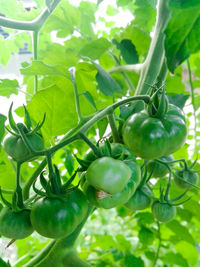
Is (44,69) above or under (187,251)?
above

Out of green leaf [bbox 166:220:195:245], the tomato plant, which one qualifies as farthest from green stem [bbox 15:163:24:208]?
green leaf [bbox 166:220:195:245]

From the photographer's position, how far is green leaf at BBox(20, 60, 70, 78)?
453 mm

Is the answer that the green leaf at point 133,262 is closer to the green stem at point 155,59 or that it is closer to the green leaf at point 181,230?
the green leaf at point 181,230

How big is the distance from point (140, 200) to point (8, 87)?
12.0 inches

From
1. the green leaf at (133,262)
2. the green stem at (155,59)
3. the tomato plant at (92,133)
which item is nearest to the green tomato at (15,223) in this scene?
the tomato plant at (92,133)

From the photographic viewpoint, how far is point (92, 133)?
683mm

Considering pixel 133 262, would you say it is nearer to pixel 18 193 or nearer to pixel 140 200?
pixel 140 200

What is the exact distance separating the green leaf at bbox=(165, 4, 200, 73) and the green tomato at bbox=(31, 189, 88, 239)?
17 centimetres

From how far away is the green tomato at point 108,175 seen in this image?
0.28 meters

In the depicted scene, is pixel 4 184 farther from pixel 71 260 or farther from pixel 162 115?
pixel 162 115

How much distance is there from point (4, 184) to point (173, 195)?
0.36m

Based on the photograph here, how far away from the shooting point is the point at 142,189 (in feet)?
1.51

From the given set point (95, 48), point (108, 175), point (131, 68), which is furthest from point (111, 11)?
point (108, 175)

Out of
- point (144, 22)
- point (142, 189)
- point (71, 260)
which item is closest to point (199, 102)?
point (144, 22)
